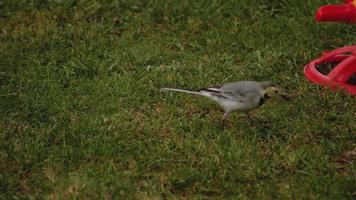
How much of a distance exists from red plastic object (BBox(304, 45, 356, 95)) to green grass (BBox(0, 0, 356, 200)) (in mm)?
106

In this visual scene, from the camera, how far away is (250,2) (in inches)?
350

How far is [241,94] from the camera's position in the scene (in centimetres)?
573

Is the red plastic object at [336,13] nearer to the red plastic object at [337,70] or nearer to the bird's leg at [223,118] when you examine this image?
the red plastic object at [337,70]

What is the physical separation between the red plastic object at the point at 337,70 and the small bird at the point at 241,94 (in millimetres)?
873

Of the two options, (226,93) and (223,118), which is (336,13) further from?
(223,118)

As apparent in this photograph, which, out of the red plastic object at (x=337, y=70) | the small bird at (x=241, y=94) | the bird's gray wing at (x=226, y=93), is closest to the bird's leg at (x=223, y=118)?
the small bird at (x=241, y=94)

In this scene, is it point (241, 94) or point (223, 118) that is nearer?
point (241, 94)

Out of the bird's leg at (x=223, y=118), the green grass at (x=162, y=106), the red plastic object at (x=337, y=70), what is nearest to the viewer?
the green grass at (x=162, y=106)

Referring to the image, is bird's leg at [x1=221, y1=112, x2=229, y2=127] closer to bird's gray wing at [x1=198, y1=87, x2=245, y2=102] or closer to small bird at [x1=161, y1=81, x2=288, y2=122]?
small bird at [x1=161, y1=81, x2=288, y2=122]

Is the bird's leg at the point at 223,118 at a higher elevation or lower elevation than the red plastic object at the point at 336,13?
lower

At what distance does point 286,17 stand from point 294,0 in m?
0.39

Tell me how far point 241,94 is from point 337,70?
1.27m

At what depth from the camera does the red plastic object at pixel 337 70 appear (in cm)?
649

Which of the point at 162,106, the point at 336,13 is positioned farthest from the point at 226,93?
the point at 336,13
